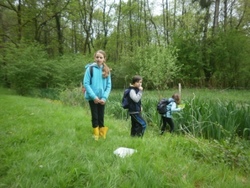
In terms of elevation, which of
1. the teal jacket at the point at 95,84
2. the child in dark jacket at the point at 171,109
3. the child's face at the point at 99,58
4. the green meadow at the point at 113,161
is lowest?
the green meadow at the point at 113,161

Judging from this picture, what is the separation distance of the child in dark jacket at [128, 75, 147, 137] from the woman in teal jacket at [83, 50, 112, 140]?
0.45 meters

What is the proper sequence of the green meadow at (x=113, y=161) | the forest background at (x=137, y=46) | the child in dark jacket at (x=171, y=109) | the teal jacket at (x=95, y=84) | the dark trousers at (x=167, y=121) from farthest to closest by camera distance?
1. the forest background at (x=137, y=46)
2. the dark trousers at (x=167, y=121)
3. the child in dark jacket at (x=171, y=109)
4. the teal jacket at (x=95, y=84)
5. the green meadow at (x=113, y=161)

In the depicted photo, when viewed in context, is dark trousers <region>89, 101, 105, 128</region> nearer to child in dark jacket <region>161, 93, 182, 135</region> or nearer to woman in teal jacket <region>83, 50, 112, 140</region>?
woman in teal jacket <region>83, 50, 112, 140</region>

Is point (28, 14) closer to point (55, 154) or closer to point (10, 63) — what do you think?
point (10, 63)

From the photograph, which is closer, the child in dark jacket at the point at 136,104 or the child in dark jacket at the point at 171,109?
the child in dark jacket at the point at 136,104

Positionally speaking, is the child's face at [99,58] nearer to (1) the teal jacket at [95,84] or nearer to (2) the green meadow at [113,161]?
(1) the teal jacket at [95,84]

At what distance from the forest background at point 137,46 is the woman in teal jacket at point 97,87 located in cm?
840

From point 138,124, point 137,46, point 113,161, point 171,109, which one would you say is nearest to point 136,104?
point 138,124

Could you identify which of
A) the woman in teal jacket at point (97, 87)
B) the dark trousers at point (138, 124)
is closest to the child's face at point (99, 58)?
the woman in teal jacket at point (97, 87)

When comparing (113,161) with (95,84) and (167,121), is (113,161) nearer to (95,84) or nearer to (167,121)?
(95,84)

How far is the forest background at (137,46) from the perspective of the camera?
14.0 m

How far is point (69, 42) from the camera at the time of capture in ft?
98.3

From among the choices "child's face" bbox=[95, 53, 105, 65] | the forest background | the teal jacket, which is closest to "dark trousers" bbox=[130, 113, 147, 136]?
the teal jacket

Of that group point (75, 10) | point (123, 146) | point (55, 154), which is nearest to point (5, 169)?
point (55, 154)
